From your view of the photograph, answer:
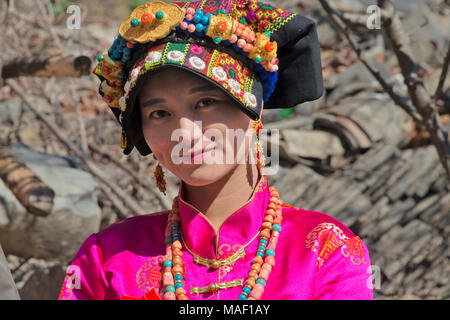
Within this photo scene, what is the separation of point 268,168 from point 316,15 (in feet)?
15.0

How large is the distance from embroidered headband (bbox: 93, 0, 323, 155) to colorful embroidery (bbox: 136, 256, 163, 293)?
0.51 m

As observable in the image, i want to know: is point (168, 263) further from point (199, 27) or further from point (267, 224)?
point (199, 27)

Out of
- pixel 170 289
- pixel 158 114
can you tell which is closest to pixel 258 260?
pixel 170 289

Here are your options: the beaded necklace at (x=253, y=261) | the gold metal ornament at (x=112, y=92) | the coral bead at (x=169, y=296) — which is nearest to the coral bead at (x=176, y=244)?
the beaded necklace at (x=253, y=261)

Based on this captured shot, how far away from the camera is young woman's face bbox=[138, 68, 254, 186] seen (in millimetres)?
2189

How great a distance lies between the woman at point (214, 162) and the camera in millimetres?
2191

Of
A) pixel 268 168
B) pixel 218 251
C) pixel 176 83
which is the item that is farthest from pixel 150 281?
pixel 268 168

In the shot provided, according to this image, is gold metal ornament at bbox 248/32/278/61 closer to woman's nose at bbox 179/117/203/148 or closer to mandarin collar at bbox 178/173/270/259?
woman's nose at bbox 179/117/203/148

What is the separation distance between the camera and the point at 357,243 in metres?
2.32

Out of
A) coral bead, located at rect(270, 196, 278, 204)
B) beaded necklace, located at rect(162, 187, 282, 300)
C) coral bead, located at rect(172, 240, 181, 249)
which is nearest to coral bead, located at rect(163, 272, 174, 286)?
beaded necklace, located at rect(162, 187, 282, 300)

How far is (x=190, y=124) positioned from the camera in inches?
85.7

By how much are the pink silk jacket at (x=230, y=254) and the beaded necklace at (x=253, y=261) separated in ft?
0.11

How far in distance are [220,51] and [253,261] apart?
86 centimetres

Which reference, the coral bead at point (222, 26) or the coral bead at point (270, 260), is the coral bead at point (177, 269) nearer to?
the coral bead at point (270, 260)
